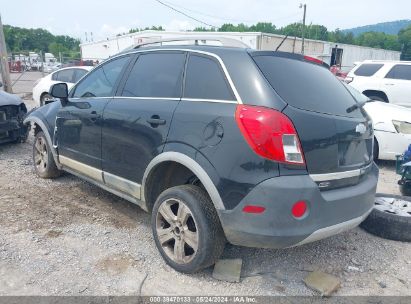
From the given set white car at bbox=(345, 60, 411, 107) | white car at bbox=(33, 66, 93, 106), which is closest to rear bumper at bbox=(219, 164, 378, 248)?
white car at bbox=(345, 60, 411, 107)

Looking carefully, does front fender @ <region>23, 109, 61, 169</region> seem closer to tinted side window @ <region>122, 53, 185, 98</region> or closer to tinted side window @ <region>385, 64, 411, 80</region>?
tinted side window @ <region>122, 53, 185, 98</region>

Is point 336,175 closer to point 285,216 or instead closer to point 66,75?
point 285,216

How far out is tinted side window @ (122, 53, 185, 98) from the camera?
10.5 ft

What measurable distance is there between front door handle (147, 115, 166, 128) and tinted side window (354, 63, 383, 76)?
364 inches

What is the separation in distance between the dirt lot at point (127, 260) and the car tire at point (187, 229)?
16 cm

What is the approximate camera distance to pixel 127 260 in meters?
3.22

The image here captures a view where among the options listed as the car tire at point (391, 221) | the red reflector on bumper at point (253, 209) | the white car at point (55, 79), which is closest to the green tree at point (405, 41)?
the white car at point (55, 79)

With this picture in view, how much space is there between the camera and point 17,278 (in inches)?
115

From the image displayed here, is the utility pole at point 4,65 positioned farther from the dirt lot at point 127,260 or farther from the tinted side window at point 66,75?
the dirt lot at point 127,260

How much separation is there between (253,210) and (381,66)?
383 inches

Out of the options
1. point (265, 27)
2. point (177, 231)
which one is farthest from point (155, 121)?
point (265, 27)

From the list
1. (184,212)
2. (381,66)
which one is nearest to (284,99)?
(184,212)

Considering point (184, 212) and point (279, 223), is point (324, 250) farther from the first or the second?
point (184, 212)

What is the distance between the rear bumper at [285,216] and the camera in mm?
2461
